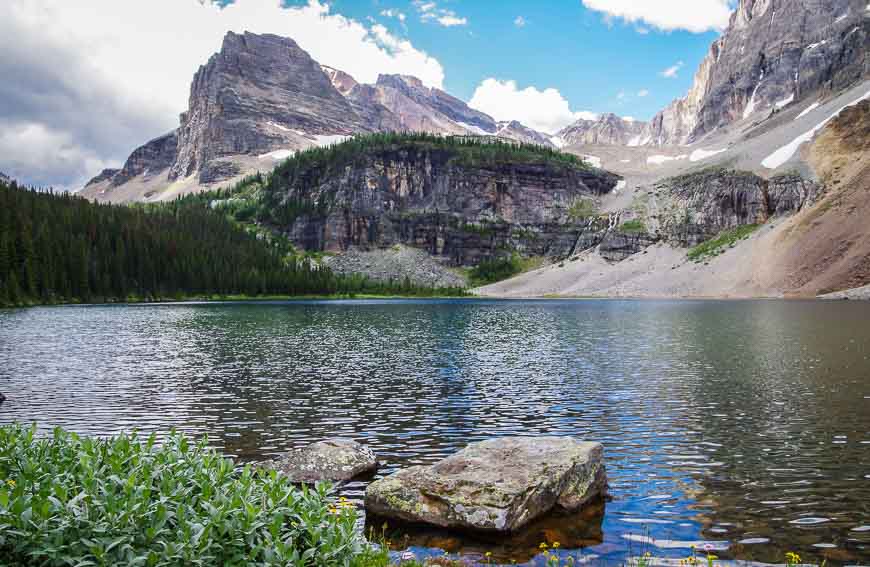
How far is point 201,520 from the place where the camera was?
337 inches

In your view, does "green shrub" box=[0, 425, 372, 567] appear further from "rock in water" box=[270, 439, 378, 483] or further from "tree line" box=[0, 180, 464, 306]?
"tree line" box=[0, 180, 464, 306]

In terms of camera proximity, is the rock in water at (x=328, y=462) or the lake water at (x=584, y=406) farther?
the rock in water at (x=328, y=462)

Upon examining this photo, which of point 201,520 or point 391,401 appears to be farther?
point 391,401

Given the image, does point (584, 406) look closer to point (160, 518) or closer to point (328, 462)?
point (328, 462)

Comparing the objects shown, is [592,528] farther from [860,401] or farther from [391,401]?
[860,401]

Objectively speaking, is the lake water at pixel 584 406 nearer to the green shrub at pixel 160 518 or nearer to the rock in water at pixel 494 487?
the rock in water at pixel 494 487

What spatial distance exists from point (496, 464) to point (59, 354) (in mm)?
50967

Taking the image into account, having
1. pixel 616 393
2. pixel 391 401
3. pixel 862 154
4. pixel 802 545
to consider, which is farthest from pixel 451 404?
pixel 862 154

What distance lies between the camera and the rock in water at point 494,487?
15336mm

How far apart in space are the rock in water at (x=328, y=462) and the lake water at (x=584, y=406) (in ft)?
4.34

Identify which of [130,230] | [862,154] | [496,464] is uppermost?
[862,154]

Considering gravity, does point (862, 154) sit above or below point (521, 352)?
above

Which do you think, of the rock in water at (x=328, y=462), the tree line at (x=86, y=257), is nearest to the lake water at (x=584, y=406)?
the rock in water at (x=328, y=462)

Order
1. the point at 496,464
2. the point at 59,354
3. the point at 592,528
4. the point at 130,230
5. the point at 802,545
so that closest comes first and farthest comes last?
the point at 802,545
the point at 592,528
the point at 496,464
the point at 59,354
the point at 130,230
